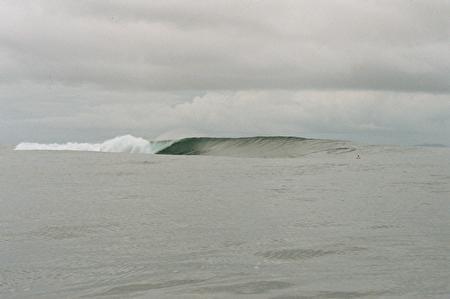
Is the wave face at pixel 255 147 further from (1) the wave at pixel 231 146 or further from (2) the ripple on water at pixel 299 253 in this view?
(2) the ripple on water at pixel 299 253

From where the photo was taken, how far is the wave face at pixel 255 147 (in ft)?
140

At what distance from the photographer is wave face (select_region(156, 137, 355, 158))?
42.7 metres

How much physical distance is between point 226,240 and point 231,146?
134ft

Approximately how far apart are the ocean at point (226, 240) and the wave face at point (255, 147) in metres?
25.2

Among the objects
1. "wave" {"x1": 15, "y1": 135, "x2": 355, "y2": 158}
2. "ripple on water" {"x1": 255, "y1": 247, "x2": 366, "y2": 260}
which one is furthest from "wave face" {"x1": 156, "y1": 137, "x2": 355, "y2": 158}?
"ripple on water" {"x1": 255, "y1": 247, "x2": 366, "y2": 260}

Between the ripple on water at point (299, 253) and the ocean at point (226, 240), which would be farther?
the ripple on water at point (299, 253)

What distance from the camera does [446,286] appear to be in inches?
222

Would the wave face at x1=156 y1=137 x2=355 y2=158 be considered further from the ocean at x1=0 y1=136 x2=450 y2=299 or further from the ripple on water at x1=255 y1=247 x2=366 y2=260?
the ripple on water at x1=255 y1=247 x2=366 y2=260

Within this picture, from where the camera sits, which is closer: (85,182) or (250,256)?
(250,256)

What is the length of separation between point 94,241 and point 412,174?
15.9 m

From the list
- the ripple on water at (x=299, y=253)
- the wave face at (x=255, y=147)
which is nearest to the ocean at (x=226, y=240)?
the ripple on water at (x=299, y=253)

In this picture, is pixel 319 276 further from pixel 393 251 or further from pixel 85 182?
pixel 85 182

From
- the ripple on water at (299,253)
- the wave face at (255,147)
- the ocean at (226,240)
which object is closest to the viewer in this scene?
the ocean at (226,240)

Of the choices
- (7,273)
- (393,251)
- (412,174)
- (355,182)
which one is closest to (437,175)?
(412,174)
